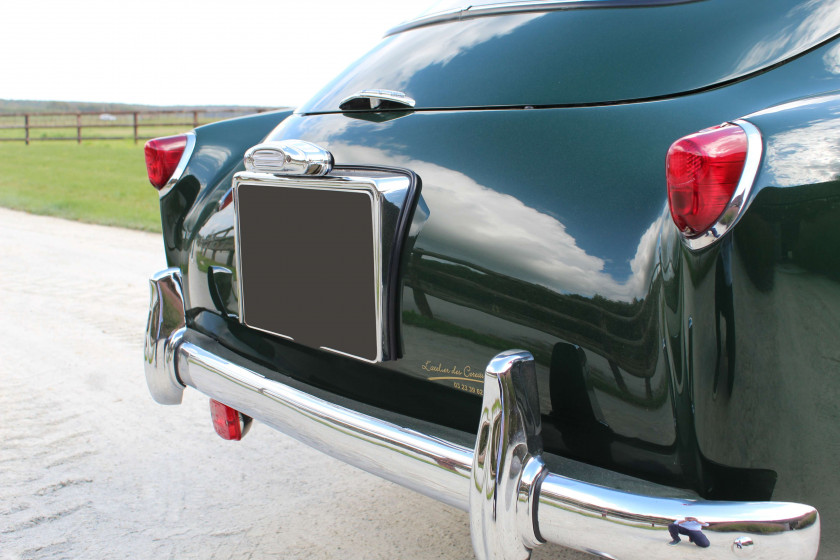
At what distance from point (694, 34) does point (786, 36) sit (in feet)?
0.63

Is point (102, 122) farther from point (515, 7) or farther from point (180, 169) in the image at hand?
point (515, 7)

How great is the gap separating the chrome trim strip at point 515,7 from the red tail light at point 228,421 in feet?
4.39

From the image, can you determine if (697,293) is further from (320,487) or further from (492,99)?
(320,487)

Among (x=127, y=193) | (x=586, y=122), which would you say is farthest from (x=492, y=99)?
(x=127, y=193)

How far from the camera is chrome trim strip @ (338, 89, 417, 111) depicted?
2.02m

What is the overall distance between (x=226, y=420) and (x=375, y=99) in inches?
44.2

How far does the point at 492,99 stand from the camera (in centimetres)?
186

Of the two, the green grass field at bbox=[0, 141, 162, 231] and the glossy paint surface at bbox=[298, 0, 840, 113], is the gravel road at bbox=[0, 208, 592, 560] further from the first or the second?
the green grass field at bbox=[0, 141, 162, 231]

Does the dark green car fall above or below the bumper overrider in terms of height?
above

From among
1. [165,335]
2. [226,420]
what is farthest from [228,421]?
[165,335]

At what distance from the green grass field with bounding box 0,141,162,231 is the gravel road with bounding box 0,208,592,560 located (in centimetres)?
468

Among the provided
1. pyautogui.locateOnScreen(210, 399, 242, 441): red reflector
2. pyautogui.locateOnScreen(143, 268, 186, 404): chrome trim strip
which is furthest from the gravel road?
pyautogui.locateOnScreen(143, 268, 186, 404): chrome trim strip

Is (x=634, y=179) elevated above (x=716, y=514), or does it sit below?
above

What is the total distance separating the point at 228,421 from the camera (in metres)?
2.45
